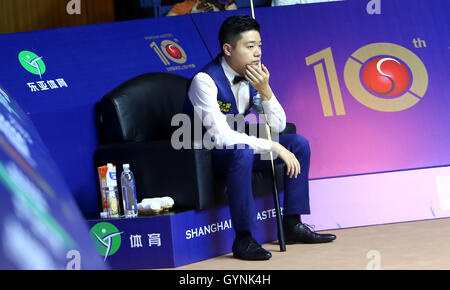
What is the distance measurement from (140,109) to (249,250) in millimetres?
871

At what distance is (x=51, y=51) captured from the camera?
3.33 metres

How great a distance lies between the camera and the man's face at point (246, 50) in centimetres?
280

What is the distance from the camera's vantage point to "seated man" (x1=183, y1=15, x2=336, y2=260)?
262 cm

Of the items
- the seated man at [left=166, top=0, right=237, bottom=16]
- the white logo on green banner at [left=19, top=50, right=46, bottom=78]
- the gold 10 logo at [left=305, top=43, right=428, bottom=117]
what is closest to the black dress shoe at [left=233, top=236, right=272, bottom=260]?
the gold 10 logo at [left=305, top=43, right=428, bottom=117]

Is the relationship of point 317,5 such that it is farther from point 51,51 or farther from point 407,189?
point 51,51

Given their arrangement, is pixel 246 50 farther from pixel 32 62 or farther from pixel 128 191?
pixel 32 62

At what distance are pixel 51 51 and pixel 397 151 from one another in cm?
190

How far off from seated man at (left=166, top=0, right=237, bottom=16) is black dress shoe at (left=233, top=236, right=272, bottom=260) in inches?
86.0

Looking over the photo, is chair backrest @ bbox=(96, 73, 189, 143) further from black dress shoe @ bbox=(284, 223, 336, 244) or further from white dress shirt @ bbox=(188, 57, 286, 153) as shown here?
black dress shoe @ bbox=(284, 223, 336, 244)

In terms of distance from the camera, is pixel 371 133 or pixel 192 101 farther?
pixel 371 133

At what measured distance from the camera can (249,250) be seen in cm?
259

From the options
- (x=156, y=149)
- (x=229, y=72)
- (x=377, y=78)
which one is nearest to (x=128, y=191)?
(x=156, y=149)

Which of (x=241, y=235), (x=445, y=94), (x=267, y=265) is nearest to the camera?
(x=267, y=265)
